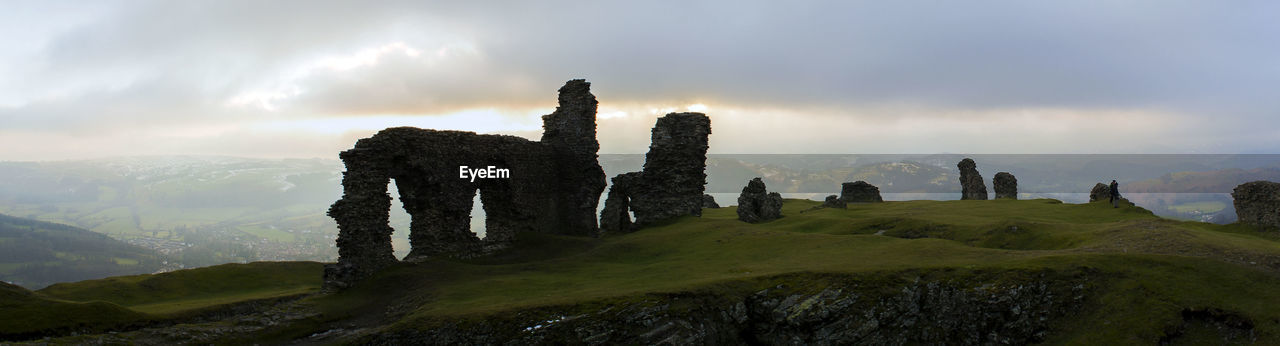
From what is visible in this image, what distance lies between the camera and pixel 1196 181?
12225 centimetres

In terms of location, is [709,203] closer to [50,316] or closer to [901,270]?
[901,270]

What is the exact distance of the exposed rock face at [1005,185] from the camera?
67.4 meters

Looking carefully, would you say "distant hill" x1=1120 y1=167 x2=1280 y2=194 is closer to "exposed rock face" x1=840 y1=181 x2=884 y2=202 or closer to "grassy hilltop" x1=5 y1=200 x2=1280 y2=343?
"exposed rock face" x1=840 y1=181 x2=884 y2=202

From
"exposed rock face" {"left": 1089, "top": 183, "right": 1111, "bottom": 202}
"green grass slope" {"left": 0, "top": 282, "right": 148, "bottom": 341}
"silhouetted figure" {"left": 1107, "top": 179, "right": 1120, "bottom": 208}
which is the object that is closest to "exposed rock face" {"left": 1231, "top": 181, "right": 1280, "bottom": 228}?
"silhouetted figure" {"left": 1107, "top": 179, "right": 1120, "bottom": 208}

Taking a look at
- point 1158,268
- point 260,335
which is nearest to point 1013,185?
point 1158,268

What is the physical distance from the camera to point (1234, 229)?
3117 centimetres

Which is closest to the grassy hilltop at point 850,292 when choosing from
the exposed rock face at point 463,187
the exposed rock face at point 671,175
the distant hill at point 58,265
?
the exposed rock face at point 463,187

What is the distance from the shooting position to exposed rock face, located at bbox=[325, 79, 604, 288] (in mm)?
30812

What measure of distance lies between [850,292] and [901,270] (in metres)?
2.47

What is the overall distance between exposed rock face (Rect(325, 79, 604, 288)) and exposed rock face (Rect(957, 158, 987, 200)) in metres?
42.5

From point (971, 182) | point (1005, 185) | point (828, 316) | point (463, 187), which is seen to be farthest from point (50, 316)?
point (971, 182)

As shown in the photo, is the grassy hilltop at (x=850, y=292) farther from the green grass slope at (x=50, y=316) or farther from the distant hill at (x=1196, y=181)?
the distant hill at (x=1196, y=181)

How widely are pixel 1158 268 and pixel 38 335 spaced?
3473 centimetres

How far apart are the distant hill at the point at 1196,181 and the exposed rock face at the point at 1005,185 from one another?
2342 inches
